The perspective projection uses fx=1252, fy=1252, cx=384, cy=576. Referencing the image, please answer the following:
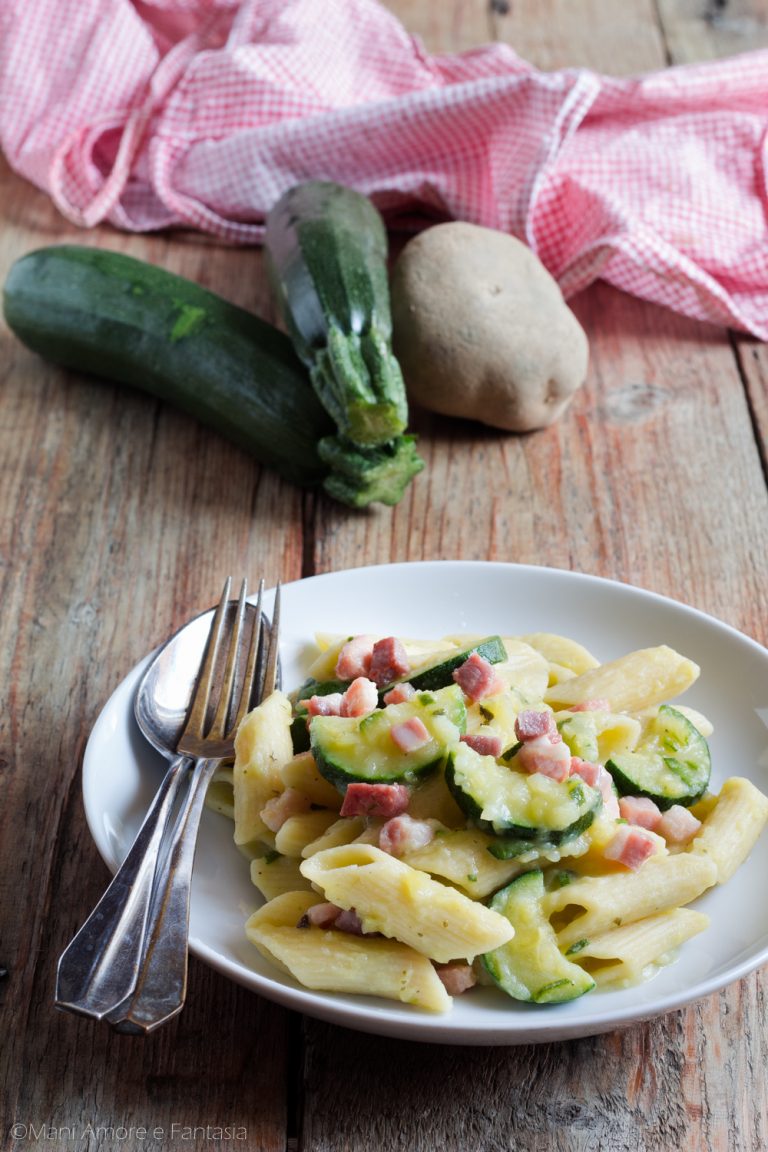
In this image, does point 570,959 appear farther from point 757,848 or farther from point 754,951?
point 757,848

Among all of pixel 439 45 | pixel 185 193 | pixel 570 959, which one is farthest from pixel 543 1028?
pixel 439 45

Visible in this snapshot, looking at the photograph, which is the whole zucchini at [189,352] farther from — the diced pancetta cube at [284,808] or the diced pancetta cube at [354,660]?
the diced pancetta cube at [284,808]

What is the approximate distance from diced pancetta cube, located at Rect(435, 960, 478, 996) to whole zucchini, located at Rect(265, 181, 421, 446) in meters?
1.19

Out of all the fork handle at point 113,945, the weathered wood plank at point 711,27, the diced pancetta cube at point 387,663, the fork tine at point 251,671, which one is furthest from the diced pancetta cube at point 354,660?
the weathered wood plank at point 711,27

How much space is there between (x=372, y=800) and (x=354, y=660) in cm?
32

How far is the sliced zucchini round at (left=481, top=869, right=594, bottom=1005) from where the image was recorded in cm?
133

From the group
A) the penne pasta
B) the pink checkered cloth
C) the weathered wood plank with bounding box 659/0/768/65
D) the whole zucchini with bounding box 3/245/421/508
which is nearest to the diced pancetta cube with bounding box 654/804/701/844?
the penne pasta

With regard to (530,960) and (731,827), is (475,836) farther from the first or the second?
(731,827)

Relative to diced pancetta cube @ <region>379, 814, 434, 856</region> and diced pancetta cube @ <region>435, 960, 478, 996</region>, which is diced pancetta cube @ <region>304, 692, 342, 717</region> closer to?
diced pancetta cube @ <region>379, 814, 434, 856</region>

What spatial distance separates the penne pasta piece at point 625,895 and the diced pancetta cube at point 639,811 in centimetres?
6

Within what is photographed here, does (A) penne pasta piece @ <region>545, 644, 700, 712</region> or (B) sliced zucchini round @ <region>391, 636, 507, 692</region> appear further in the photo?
(A) penne pasta piece @ <region>545, 644, 700, 712</region>

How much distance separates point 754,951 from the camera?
54.2 inches

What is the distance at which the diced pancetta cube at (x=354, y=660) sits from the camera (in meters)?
1.69

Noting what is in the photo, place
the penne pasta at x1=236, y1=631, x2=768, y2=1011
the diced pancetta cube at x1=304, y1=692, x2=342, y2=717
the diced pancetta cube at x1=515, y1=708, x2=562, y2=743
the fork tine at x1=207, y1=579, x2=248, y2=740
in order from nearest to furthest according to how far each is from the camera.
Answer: the penne pasta at x1=236, y1=631, x2=768, y2=1011 → the diced pancetta cube at x1=515, y1=708, x2=562, y2=743 → the diced pancetta cube at x1=304, y1=692, x2=342, y2=717 → the fork tine at x1=207, y1=579, x2=248, y2=740
